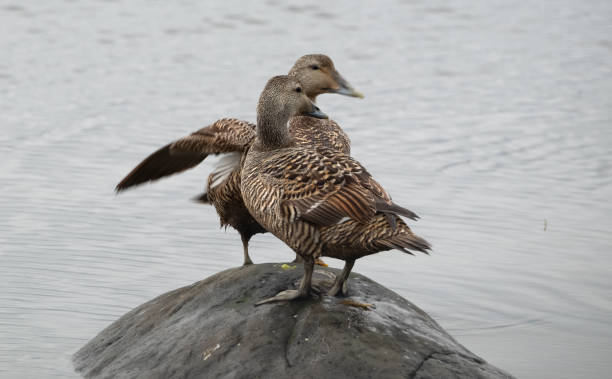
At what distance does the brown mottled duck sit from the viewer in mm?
6469

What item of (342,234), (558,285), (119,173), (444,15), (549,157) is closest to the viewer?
(342,234)

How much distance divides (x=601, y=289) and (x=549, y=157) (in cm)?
296

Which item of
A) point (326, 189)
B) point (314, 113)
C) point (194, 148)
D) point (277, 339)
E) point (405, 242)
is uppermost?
point (314, 113)

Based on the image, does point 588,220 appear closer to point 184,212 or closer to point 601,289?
point 601,289

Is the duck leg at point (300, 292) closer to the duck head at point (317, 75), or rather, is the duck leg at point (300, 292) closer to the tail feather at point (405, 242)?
the tail feather at point (405, 242)

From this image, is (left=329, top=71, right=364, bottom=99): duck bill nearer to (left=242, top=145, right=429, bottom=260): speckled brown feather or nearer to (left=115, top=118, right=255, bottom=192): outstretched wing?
(left=115, top=118, right=255, bottom=192): outstretched wing

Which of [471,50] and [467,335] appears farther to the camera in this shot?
[471,50]

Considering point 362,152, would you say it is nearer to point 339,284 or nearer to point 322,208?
point 339,284

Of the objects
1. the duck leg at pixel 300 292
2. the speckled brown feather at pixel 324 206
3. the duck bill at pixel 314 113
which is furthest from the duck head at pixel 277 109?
the duck leg at pixel 300 292

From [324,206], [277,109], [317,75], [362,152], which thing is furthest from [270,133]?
[362,152]

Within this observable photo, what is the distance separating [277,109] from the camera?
5.86 m

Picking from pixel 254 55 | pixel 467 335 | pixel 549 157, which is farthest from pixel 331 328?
pixel 254 55

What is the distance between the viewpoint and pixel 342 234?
502 centimetres

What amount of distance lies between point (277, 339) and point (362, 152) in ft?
16.8
